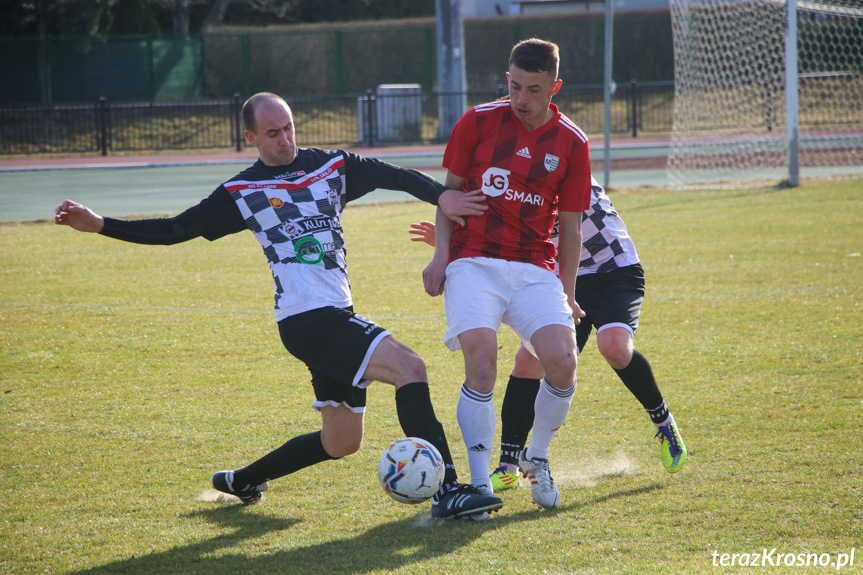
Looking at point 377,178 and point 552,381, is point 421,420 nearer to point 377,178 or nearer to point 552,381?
point 552,381

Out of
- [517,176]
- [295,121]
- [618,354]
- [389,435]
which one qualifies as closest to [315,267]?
[517,176]

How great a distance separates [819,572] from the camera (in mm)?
3191

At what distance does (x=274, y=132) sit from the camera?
3.94 m

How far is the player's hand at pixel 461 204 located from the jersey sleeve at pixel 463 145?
0.45 feet

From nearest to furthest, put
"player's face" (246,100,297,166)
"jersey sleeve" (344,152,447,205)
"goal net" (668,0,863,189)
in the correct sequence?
1. "player's face" (246,100,297,166)
2. "jersey sleeve" (344,152,447,205)
3. "goal net" (668,0,863,189)

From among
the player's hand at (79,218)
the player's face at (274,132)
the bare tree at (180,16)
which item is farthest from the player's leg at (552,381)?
the bare tree at (180,16)

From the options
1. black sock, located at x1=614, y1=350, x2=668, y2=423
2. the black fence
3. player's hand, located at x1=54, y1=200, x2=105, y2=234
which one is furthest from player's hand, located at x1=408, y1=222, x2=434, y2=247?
the black fence

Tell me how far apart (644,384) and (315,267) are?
1.71 m

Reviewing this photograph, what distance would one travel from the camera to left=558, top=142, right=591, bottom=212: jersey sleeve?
396 centimetres

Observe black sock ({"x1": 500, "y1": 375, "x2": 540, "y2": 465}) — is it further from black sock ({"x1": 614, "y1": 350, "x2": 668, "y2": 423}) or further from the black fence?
the black fence

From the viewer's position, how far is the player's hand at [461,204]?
12.8 ft

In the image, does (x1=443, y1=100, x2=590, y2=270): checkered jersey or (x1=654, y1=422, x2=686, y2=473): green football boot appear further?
(x1=654, y1=422, x2=686, y2=473): green football boot

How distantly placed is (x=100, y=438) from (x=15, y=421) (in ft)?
2.08

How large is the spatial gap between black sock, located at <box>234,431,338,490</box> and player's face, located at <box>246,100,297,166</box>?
1263 millimetres
